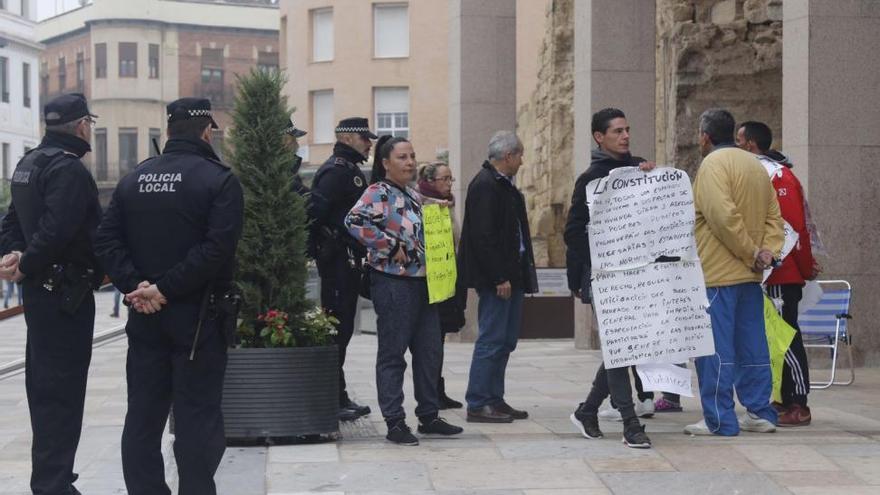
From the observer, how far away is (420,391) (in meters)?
9.41

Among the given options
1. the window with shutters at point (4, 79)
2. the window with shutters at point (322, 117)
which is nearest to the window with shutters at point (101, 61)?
the window with shutters at point (4, 79)

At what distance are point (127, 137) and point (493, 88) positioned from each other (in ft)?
229

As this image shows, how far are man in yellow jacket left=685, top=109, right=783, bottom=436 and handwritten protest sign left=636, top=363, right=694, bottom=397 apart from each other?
27 cm

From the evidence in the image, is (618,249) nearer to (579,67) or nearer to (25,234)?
(25,234)

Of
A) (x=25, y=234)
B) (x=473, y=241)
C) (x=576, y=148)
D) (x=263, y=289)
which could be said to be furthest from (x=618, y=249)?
(x=576, y=148)

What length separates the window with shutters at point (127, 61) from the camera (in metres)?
89.0

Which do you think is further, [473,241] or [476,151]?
[476,151]

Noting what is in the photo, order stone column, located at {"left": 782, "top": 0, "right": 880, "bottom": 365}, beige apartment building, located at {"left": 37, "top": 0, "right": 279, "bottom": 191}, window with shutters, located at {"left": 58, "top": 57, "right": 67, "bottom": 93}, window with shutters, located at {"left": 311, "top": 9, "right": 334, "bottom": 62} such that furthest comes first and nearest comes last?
window with shutters, located at {"left": 58, "top": 57, "right": 67, "bottom": 93} < beige apartment building, located at {"left": 37, "top": 0, "right": 279, "bottom": 191} < window with shutters, located at {"left": 311, "top": 9, "right": 334, "bottom": 62} < stone column, located at {"left": 782, "top": 0, "right": 880, "bottom": 365}

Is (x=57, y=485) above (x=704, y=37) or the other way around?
the other way around

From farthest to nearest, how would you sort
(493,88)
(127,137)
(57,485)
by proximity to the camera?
(127,137) < (493,88) < (57,485)

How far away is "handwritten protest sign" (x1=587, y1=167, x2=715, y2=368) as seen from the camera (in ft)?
29.6

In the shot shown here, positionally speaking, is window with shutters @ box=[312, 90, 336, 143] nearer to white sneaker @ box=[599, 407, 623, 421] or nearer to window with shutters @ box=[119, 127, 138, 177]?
window with shutters @ box=[119, 127, 138, 177]

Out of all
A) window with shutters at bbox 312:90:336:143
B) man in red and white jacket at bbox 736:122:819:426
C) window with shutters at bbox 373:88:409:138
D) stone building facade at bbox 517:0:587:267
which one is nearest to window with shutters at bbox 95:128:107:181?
window with shutters at bbox 312:90:336:143

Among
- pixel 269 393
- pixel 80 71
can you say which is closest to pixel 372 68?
pixel 80 71
